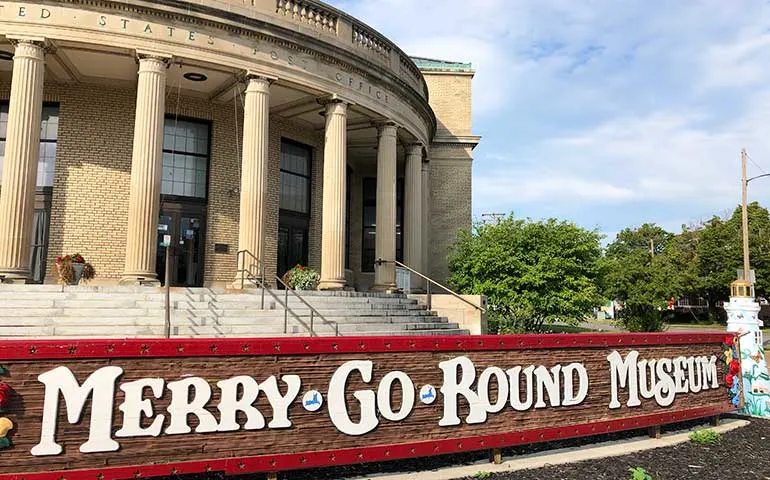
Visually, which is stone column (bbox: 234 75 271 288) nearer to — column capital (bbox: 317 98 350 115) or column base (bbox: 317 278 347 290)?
column capital (bbox: 317 98 350 115)

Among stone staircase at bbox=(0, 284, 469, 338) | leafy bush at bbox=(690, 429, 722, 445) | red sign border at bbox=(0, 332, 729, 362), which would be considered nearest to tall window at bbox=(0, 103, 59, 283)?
stone staircase at bbox=(0, 284, 469, 338)

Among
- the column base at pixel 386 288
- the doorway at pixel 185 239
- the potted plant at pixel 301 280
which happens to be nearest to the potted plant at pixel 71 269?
the doorway at pixel 185 239

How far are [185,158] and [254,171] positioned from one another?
414cm

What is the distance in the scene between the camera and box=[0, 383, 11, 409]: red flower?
3.93 metres

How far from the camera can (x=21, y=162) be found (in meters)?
12.7

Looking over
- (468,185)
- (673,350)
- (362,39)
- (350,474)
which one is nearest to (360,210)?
(468,185)

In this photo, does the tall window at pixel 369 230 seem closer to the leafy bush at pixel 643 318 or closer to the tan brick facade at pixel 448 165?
the tan brick facade at pixel 448 165

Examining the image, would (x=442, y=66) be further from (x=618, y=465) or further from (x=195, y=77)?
(x=618, y=465)

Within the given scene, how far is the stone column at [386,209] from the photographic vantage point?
18.5 meters

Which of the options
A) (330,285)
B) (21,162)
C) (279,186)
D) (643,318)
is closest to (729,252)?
(643,318)

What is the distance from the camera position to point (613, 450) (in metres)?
6.77

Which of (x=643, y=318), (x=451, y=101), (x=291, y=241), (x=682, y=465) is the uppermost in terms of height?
(x=451, y=101)

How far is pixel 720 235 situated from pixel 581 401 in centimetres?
5545

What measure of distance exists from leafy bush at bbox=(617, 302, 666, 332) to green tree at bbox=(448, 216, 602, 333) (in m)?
10.8
